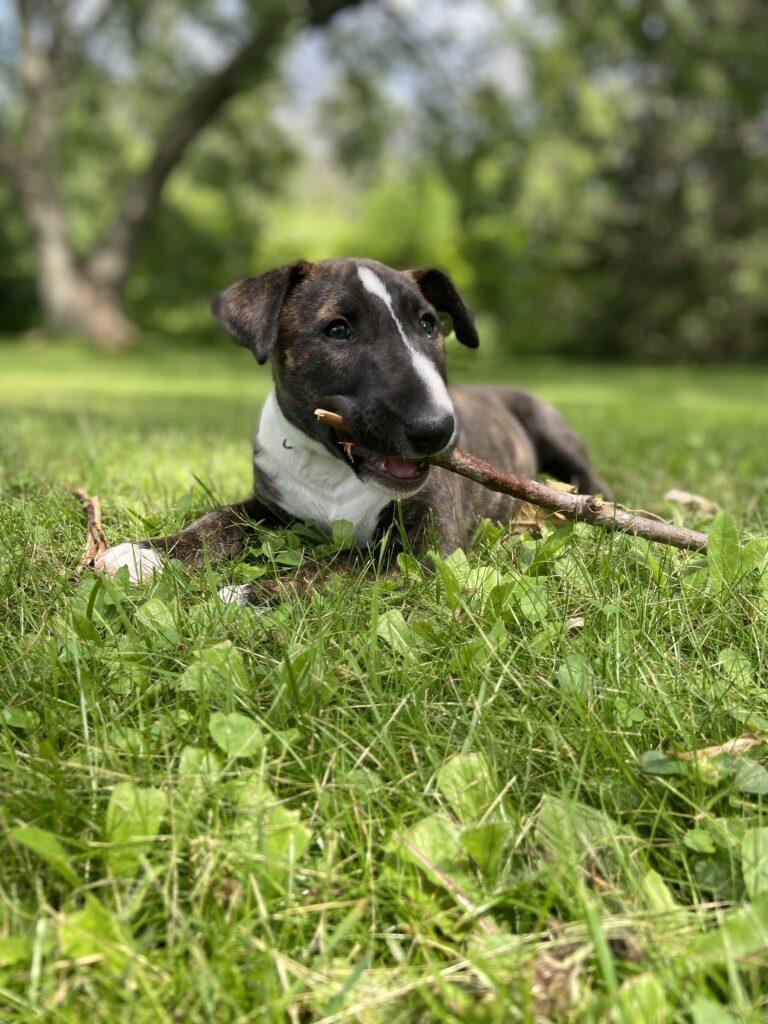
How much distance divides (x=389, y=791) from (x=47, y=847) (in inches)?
25.3

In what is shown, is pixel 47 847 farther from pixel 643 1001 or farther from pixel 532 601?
pixel 532 601

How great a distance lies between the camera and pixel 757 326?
28516mm

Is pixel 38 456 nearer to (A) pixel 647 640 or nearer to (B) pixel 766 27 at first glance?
(A) pixel 647 640

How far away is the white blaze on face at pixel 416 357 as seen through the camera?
2.87 meters

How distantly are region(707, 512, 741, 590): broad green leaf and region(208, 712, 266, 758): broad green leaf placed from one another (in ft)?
4.56

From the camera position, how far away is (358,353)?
10.1ft

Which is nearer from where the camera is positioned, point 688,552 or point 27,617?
point 27,617

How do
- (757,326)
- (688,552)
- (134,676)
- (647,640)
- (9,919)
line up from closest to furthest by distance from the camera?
(9,919) → (134,676) → (647,640) → (688,552) → (757,326)

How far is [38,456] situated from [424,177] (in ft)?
72.1

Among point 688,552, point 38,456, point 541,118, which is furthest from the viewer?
point 541,118

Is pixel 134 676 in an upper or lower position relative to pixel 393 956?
upper

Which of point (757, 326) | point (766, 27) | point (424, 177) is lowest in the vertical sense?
point (757, 326)

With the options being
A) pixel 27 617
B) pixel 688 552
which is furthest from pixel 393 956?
pixel 688 552

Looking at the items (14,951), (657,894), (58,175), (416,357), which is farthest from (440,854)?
(58,175)
